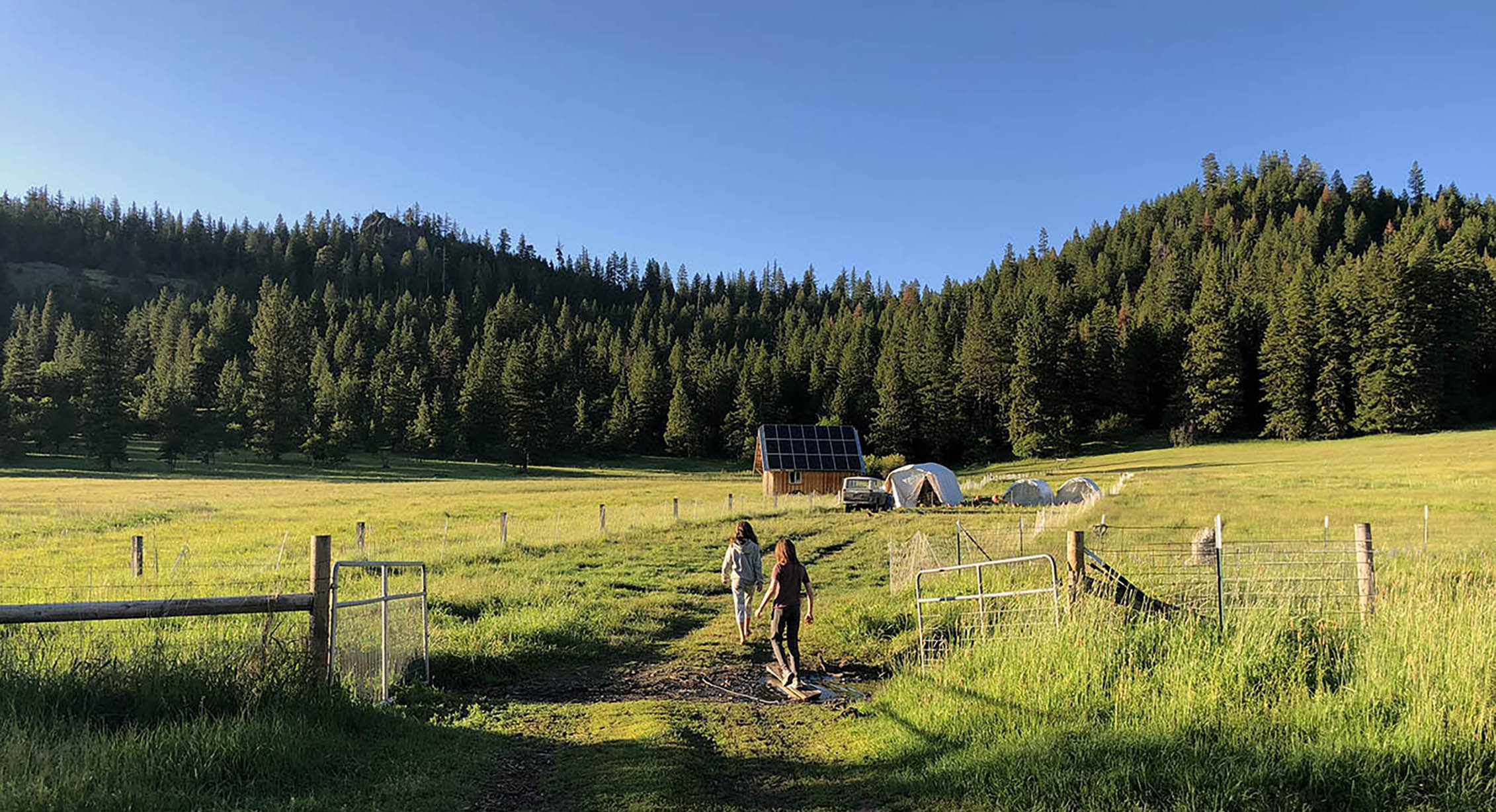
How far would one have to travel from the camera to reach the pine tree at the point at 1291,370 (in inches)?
2879

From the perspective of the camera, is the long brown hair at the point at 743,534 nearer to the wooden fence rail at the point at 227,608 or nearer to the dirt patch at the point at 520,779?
the dirt patch at the point at 520,779

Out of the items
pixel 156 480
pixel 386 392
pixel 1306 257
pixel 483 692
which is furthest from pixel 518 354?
pixel 1306 257

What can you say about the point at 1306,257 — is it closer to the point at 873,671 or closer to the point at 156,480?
the point at 873,671

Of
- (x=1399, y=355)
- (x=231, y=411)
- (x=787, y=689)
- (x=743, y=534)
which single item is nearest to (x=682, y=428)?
(x=231, y=411)

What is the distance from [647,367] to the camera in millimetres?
106125

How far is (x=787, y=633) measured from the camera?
8.70 metres

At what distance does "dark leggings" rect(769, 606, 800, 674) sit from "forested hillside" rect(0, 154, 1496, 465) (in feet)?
247

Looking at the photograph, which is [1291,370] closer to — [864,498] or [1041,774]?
[864,498]

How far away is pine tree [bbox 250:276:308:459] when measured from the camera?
83.0m

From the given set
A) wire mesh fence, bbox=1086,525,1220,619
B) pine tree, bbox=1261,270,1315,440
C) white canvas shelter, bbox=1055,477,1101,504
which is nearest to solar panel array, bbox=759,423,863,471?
white canvas shelter, bbox=1055,477,1101,504

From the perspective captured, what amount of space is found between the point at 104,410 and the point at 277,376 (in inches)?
1161

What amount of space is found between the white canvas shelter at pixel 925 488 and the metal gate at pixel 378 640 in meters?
35.3

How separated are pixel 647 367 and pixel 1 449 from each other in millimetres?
65436

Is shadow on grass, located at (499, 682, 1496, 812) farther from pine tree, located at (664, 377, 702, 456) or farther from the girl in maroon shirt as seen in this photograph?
pine tree, located at (664, 377, 702, 456)
